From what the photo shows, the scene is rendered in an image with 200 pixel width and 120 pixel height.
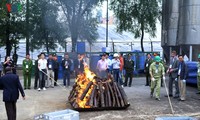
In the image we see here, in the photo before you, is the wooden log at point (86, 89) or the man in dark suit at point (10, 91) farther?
the wooden log at point (86, 89)

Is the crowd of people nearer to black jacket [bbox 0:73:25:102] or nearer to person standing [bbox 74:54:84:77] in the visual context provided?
person standing [bbox 74:54:84:77]

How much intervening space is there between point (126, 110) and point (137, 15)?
1996 cm

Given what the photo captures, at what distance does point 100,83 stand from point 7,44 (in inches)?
772

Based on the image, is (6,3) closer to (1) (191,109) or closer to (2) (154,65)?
(2) (154,65)

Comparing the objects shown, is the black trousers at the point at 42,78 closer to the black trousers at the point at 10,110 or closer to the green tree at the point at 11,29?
the black trousers at the point at 10,110

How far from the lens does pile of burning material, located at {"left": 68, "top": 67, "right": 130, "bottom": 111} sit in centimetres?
1057

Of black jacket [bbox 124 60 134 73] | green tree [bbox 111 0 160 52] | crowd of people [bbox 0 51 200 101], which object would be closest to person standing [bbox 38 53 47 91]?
crowd of people [bbox 0 51 200 101]

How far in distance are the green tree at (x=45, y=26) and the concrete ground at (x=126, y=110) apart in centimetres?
1098

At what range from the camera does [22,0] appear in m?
28.0

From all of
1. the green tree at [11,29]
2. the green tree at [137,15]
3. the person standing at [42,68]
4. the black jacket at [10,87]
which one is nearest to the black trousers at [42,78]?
the person standing at [42,68]

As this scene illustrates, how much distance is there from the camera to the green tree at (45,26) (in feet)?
80.6

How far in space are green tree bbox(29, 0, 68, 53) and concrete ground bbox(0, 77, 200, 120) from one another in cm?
1098

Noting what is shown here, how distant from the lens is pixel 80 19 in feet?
89.2

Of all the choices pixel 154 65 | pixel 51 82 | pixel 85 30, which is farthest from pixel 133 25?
pixel 154 65
